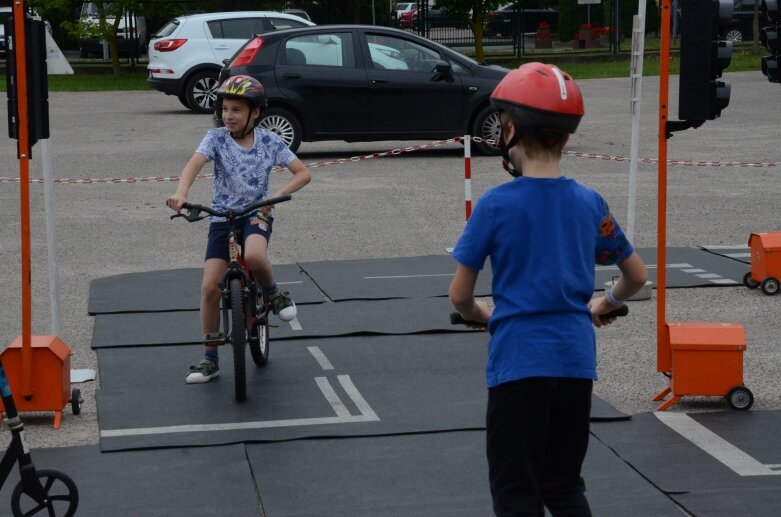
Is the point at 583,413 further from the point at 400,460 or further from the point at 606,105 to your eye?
the point at 606,105

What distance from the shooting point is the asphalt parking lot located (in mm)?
7930

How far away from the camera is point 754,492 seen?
17.8 ft

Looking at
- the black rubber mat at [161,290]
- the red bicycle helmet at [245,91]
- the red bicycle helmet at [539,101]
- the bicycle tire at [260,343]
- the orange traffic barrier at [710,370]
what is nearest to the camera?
the red bicycle helmet at [539,101]

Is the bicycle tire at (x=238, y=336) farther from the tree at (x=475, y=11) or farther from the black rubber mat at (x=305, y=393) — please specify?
the tree at (x=475, y=11)

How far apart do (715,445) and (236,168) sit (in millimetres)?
2908

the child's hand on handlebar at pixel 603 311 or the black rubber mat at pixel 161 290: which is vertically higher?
the child's hand on handlebar at pixel 603 311

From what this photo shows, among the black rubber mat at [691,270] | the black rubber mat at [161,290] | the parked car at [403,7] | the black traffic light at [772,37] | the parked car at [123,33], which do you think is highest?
the parked car at [403,7]

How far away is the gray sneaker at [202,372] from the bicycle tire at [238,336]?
1.46 ft

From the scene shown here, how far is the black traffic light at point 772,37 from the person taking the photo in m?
10.1

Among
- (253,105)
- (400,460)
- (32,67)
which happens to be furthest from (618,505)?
(32,67)

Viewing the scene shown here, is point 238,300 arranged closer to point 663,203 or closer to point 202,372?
A: point 202,372

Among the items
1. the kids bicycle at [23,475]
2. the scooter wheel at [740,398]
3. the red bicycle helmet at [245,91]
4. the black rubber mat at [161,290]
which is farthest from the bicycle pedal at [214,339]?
the scooter wheel at [740,398]

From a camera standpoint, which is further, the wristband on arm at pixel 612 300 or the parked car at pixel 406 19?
the parked car at pixel 406 19

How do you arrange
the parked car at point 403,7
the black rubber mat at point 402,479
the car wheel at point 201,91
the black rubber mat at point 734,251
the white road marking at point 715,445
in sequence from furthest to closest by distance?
the parked car at point 403,7 → the car wheel at point 201,91 → the black rubber mat at point 734,251 → the white road marking at point 715,445 → the black rubber mat at point 402,479
